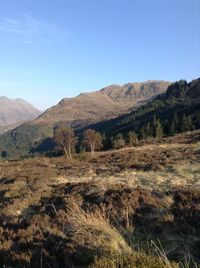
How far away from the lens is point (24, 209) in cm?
1491

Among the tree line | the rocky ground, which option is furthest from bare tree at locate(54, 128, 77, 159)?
the rocky ground

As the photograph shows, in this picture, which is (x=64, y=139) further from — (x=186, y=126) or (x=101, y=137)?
(x=186, y=126)

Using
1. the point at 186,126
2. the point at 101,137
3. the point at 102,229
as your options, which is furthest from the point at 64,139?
the point at 102,229

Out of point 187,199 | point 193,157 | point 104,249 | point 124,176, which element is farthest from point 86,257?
point 193,157

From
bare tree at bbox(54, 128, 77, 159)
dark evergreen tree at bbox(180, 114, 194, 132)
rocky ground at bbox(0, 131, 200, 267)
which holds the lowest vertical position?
rocky ground at bbox(0, 131, 200, 267)

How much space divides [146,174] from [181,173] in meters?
2.12

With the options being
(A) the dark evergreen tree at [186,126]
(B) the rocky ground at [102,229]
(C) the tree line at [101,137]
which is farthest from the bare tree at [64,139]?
(B) the rocky ground at [102,229]

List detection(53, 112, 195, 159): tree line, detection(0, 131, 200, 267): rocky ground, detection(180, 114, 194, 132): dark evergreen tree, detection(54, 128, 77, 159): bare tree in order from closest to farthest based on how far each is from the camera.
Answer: detection(0, 131, 200, 267): rocky ground, detection(54, 128, 77, 159): bare tree, detection(53, 112, 195, 159): tree line, detection(180, 114, 194, 132): dark evergreen tree

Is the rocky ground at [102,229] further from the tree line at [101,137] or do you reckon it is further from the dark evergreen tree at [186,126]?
the dark evergreen tree at [186,126]

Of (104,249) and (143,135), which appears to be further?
(143,135)

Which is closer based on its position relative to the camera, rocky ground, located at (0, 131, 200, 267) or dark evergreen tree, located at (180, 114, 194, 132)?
rocky ground, located at (0, 131, 200, 267)

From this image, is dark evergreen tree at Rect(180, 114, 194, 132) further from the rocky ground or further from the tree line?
the rocky ground

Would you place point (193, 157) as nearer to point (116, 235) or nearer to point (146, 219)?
point (146, 219)

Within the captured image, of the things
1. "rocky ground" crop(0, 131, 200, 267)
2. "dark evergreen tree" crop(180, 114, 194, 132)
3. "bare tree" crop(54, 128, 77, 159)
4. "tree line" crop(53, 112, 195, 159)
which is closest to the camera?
"rocky ground" crop(0, 131, 200, 267)
